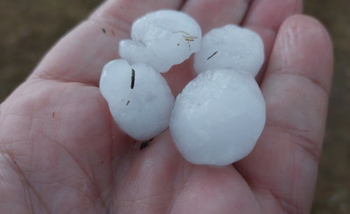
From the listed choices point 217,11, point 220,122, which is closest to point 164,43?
point 220,122

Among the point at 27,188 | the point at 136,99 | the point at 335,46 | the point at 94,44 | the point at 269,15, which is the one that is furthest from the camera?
the point at 335,46

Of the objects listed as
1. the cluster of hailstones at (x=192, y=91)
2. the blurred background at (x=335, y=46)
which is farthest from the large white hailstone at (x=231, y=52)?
the blurred background at (x=335, y=46)

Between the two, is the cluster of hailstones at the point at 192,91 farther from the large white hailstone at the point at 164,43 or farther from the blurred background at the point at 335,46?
the blurred background at the point at 335,46

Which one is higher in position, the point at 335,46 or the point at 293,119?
the point at 293,119

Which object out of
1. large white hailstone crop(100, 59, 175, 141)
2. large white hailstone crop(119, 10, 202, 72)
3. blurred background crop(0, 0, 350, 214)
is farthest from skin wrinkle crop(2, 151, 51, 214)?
blurred background crop(0, 0, 350, 214)

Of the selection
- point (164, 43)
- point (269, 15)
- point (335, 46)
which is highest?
point (164, 43)

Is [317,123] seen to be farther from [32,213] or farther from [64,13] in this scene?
[64,13]

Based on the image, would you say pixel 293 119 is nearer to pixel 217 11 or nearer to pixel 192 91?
pixel 192 91

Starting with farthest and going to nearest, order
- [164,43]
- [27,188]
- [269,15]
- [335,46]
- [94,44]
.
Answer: [335,46]
[269,15]
[94,44]
[164,43]
[27,188]

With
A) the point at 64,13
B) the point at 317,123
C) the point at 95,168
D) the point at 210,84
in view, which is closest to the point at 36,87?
the point at 95,168
